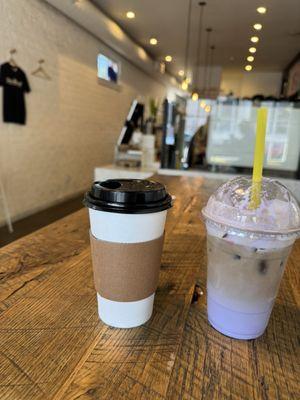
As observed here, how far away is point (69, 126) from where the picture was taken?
4.88 metres

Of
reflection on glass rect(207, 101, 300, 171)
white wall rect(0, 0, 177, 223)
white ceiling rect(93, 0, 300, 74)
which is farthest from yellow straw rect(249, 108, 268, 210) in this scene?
white ceiling rect(93, 0, 300, 74)

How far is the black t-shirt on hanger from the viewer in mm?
3396

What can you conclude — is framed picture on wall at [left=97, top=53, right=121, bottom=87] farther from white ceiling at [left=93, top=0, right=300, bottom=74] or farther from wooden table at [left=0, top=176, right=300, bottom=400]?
wooden table at [left=0, top=176, right=300, bottom=400]

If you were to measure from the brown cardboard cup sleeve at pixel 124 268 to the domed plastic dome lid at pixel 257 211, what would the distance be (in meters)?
0.12

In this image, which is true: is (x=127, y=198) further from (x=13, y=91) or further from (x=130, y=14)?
(x=130, y=14)

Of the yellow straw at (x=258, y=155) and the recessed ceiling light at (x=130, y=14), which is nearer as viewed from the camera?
the yellow straw at (x=258, y=155)

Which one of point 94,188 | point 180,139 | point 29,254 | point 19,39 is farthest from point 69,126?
point 94,188

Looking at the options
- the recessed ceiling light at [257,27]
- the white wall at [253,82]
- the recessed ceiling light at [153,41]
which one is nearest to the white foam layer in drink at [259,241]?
the recessed ceiling light at [257,27]

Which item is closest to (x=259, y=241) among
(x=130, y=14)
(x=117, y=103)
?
(x=130, y=14)

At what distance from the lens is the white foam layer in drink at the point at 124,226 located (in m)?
0.48

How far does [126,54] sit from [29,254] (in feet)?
21.1

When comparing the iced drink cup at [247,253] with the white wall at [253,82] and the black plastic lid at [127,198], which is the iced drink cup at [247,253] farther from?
the white wall at [253,82]

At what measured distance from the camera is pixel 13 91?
353 cm

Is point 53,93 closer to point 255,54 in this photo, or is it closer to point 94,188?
point 94,188
